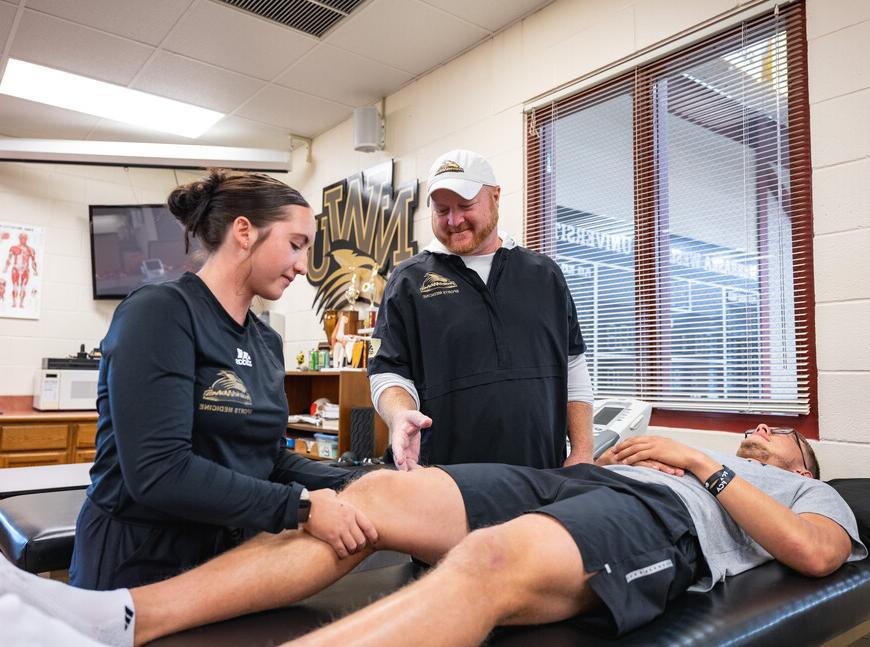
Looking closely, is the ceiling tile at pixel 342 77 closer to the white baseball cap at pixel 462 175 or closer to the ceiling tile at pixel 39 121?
the ceiling tile at pixel 39 121

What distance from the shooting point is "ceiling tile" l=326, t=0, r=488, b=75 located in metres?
3.28

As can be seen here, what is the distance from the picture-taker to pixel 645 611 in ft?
3.77

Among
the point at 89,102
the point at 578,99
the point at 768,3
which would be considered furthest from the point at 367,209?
the point at 768,3

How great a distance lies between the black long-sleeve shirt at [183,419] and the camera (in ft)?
3.79

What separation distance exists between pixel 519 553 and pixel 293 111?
3.97 metres

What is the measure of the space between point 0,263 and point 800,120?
16.7 feet

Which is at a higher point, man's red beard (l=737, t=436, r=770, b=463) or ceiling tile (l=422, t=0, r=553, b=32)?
ceiling tile (l=422, t=0, r=553, b=32)

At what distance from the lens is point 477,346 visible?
6.08ft

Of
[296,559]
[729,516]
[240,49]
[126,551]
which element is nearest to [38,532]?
[126,551]

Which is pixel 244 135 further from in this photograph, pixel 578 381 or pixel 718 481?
pixel 718 481

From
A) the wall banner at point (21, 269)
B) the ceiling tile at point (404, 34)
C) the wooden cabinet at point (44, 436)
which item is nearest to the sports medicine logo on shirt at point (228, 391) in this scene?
the ceiling tile at point (404, 34)

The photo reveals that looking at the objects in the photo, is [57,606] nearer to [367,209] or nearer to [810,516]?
[810,516]

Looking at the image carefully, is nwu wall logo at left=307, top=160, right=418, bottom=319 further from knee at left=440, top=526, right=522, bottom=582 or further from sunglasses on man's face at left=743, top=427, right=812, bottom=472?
knee at left=440, top=526, right=522, bottom=582

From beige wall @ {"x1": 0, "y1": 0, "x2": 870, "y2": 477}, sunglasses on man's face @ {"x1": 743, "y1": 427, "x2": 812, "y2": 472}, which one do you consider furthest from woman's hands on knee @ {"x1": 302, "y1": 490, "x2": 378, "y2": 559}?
Result: beige wall @ {"x1": 0, "y1": 0, "x2": 870, "y2": 477}
